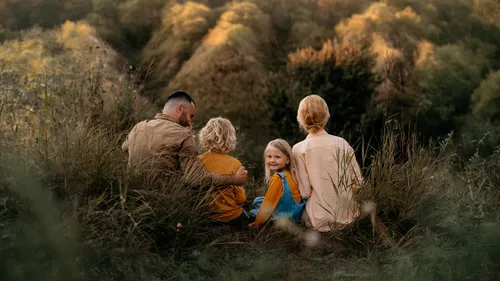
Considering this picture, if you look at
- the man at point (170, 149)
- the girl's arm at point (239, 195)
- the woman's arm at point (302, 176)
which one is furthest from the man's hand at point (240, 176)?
the woman's arm at point (302, 176)

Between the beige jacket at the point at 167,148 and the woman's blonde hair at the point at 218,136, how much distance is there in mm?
187

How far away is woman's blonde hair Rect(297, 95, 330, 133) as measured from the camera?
16.0 ft

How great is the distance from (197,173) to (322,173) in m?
1.05

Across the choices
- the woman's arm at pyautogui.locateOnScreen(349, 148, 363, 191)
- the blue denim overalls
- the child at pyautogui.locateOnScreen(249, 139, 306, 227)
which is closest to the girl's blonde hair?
the child at pyautogui.locateOnScreen(249, 139, 306, 227)

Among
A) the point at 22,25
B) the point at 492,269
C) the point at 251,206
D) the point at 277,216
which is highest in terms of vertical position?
the point at 492,269

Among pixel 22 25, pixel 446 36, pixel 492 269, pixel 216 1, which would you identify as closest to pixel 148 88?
pixel 22 25

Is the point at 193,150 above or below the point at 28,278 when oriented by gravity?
below

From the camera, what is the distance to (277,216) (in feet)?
15.6

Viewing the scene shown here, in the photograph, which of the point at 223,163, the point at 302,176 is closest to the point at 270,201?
the point at 302,176

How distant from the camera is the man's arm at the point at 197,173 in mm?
4369

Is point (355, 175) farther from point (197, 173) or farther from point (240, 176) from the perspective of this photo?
point (197, 173)

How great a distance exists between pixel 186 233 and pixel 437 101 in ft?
80.4

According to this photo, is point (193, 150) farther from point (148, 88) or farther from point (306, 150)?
point (148, 88)

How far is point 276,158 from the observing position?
491cm
